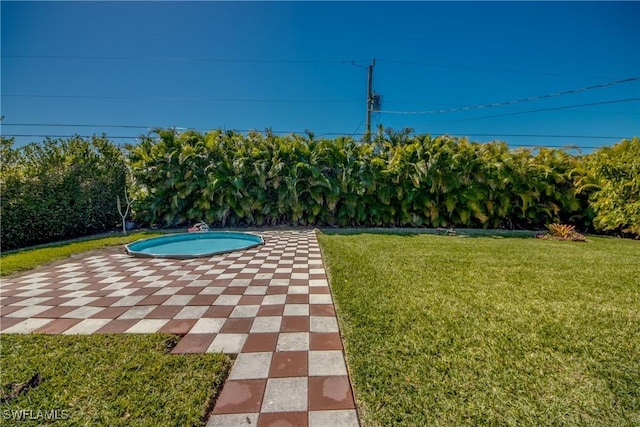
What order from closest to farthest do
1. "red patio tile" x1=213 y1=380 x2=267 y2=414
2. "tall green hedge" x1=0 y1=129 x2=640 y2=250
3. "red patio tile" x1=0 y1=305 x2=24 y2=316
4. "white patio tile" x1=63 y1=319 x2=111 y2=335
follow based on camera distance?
1. "red patio tile" x1=213 y1=380 x2=267 y2=414
2. "white patio tile" x1=63 y1=319 x2=111 y2=335
3. "red patio tile" x1=0 y1=305 x2=24 y2=316
4. "tall green hedge" x1=0 y1=129 x2=640 y2=250

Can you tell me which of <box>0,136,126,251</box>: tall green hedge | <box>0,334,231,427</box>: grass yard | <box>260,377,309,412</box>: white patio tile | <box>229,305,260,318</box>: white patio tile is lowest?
<box>260,377,309,412</box>: white patio tile

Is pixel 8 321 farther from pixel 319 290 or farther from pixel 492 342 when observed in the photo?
pixel 492 342

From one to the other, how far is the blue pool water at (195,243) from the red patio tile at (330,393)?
4415 mm

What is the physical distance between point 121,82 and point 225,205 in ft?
30.2

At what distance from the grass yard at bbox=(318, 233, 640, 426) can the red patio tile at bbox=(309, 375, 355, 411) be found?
0.08 metres

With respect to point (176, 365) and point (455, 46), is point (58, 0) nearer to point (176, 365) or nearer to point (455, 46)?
point (176, 365)

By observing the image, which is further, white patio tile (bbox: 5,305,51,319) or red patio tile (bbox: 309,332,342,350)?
white patio tile (bbox: 5,305,51,319)

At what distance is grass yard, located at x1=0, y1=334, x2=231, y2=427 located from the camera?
1429mm

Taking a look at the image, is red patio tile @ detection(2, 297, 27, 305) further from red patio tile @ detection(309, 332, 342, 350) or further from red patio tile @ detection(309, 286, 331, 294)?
red patio tile @ detection(309, 332, 342, 350)

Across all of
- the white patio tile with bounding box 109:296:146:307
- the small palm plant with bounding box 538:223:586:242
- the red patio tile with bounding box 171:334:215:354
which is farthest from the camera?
the small palm plant with bounding box 538:223:586:242

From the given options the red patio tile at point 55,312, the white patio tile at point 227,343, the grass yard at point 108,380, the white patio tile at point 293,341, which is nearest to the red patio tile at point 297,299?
the white patio tile at point 293,341

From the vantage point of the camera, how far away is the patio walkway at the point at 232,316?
156 centimetres

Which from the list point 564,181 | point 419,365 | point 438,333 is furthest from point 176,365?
point 564,181

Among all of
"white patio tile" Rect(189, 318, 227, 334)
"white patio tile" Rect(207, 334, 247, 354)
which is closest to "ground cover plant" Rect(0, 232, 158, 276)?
"white patio tile" Rect(189, 318, 227, 334)
